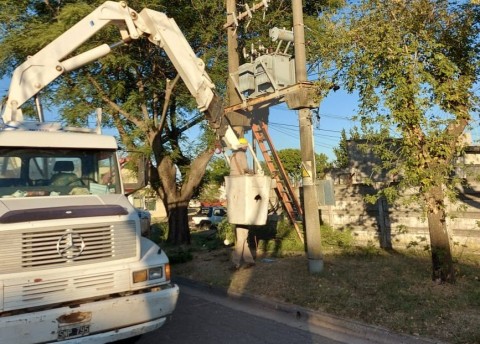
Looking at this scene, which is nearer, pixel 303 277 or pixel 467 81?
pixel 467 81

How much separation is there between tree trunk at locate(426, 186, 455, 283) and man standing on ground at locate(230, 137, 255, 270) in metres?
3.65

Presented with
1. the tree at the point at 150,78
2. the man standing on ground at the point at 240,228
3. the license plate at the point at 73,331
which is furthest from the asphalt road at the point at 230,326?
the tree at the point at 150,78

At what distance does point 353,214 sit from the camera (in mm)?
12430

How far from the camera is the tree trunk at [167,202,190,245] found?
575 inches

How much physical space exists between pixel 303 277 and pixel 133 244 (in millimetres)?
4368

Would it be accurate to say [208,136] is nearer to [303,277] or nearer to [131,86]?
[131,86]

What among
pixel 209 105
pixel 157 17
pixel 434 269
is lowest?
pixel 434 269

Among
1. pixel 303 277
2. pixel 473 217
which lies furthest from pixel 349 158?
pixel 303 277

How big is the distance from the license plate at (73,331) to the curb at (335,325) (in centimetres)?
330

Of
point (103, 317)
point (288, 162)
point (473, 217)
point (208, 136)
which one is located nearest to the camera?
point (103, 317)

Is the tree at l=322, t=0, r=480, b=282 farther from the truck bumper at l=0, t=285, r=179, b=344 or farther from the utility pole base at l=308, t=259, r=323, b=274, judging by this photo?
the truck bumper at l=0, t=285, r=179, b=344

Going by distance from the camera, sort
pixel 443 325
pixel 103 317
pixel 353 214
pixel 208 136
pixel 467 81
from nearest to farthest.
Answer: pixel 103 317 → pixel 443 325 → pixel 467 81 → pixel 353 214 → pixel 208 136

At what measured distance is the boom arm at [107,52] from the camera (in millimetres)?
8117

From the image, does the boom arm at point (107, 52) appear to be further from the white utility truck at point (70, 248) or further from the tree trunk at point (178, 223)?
the tree trunk at point (178, 223)
